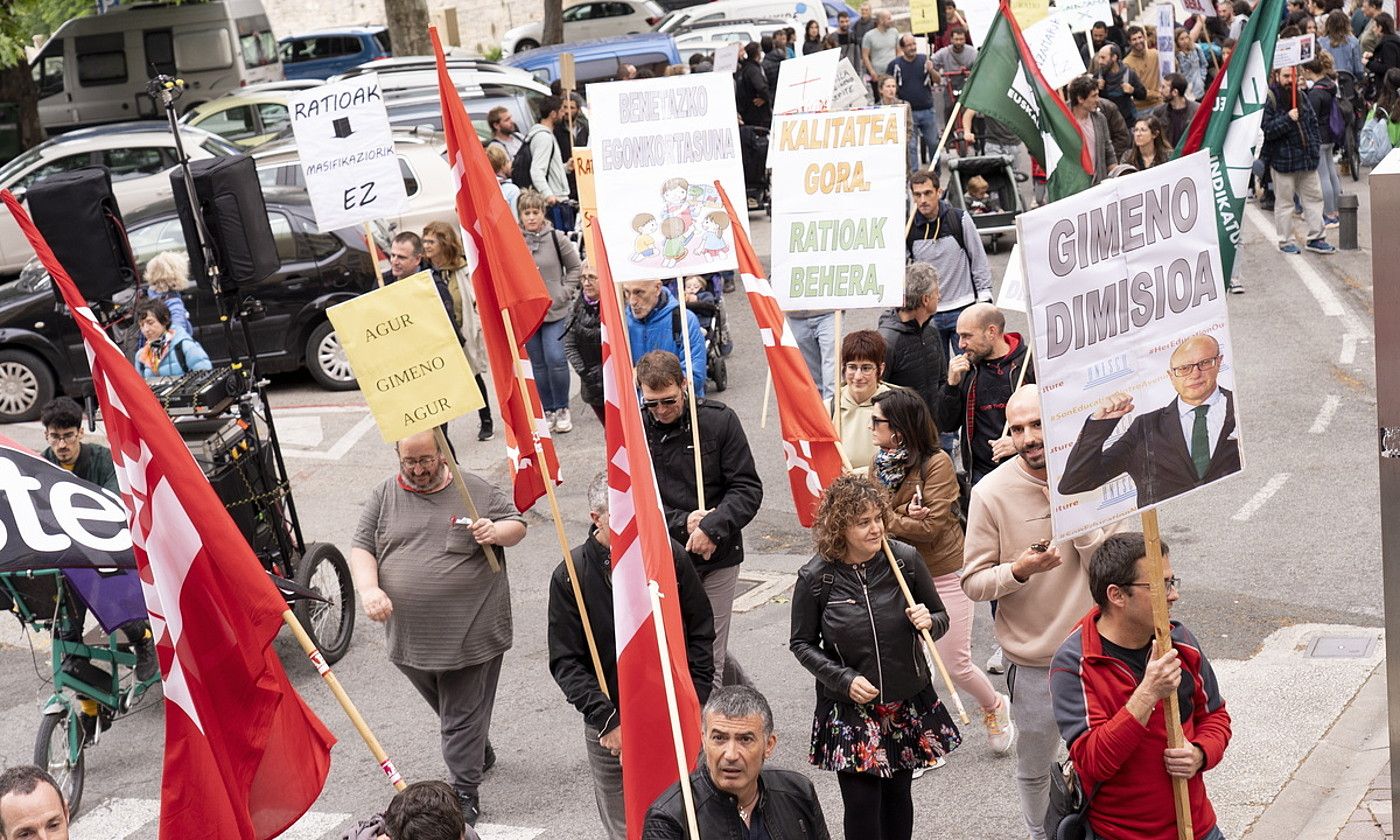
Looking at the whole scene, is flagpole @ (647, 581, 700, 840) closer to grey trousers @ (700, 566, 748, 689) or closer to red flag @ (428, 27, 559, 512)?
grey trousers @ (700, 566, 748, 689)

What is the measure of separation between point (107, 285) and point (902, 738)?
5.94 metres

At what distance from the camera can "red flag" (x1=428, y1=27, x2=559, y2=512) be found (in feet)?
27.6

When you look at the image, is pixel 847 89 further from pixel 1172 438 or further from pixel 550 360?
pixel 1172 438

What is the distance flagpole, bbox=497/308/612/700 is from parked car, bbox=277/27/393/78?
96.6ft

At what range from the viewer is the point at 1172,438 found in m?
5.20

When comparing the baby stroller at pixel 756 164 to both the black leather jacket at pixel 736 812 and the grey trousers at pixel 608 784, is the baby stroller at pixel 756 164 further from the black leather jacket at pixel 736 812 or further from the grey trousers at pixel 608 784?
the black leather jacket at pixel 736 812

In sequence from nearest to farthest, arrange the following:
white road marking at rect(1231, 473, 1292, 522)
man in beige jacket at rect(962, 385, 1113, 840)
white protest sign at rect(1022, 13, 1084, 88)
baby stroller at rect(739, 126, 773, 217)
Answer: man in beige jacket at rect(962, 385, 1113, 840)
white road marking at rect(1231, 473, 1292, 522)
white protest sign at rect(1022, 13, 1084, 88)
baby stroller at rect(739, 126, 773, 217)

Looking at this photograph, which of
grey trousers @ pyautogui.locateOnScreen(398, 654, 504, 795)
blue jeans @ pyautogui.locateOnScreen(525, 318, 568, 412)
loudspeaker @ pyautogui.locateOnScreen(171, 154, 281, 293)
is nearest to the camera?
grey trousers @ pyautogui.locateOnScreen(398, 654, 504, 795)

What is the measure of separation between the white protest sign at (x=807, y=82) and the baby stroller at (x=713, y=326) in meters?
1.62

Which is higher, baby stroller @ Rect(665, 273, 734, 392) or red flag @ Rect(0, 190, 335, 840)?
red flag @ Rect(0, 190, 335, 840)

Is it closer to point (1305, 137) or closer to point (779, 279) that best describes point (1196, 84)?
point (1305, 137)

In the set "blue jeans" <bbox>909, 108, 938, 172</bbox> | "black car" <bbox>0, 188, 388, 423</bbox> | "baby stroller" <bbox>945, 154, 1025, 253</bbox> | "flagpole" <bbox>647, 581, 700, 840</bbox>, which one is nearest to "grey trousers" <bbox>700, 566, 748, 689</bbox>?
"flagpole" <bbox>647, 581, 700, 840</bbox>

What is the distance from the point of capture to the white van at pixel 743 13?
32.7 m

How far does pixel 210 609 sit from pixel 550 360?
7663 millimetres
